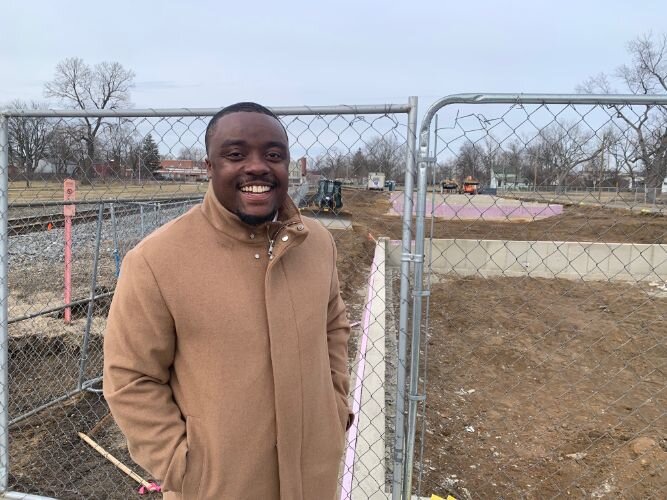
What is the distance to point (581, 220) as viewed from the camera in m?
26.2

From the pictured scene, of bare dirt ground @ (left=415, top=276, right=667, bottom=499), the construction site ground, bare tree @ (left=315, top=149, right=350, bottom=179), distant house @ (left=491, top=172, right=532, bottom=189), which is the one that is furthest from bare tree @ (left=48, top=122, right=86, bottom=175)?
bare dirt ground @ (left=415, top=276, right=667, bottom=499)

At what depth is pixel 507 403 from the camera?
5949mm

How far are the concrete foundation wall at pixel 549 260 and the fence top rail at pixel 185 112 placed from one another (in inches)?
451

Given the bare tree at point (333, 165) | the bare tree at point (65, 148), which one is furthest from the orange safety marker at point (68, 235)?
the bare tree at point (333, 165)

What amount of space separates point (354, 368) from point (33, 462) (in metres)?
3.20

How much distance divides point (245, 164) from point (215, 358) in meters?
0.61

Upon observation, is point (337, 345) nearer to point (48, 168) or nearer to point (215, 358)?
point (215, 358)

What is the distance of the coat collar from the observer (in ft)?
5.14

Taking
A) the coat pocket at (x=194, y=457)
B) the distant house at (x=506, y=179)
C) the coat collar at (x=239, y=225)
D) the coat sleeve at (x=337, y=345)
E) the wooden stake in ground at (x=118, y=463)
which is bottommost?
the wooden stake in ground at (x=118, y=463)

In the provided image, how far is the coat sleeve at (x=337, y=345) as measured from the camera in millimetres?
1892

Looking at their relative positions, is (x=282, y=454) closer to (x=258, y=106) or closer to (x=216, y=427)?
(x=216, y=427)

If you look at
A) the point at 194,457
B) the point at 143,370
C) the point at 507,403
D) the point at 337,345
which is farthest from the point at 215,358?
the point at 507,403

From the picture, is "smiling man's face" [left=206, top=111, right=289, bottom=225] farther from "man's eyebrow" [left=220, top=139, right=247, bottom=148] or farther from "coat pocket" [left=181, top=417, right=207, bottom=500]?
"coat pocket" [left=181, top=417, right=207, bottom=500]

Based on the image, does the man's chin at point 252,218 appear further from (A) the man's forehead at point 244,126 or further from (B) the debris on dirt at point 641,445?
(B) the debris on dirt at point 641,445
